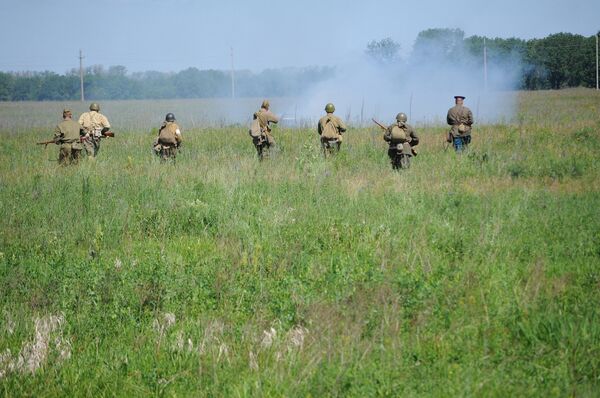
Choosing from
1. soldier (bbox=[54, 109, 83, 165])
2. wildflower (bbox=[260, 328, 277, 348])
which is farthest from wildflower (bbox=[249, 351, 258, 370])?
soldier (bbox=[54, 109, 83, 165])

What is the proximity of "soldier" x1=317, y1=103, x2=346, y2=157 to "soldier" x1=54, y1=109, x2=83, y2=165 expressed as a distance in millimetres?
5386

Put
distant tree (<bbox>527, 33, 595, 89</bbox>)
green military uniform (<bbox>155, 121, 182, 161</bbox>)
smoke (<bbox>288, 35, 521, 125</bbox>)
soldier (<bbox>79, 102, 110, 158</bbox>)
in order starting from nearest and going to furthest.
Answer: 1. green military uniform (<bbox>155, 121, 182, 161</bbox>)
2. soldier (<bbox>79, 102, 110, 158</bbox>)
3. smoke (<bbox>288, 35, 521, 125</bbox>)
4. distant tree (<bbox>527, 33, 595, 89</bbox>)

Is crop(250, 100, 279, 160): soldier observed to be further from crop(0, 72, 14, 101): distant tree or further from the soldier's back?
Result: crop(0, 72, 14, 101): distant tree

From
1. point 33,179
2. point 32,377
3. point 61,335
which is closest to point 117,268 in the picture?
point 61,335

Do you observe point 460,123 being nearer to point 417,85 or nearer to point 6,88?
point 417,85

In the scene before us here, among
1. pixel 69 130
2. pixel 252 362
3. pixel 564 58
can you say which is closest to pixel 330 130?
pixel 69 130

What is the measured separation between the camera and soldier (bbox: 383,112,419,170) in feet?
43.4

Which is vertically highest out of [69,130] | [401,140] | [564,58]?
[564,58]

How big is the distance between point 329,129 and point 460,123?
3.12m

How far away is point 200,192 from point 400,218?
377cm

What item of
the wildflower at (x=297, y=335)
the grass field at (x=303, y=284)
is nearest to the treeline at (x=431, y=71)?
the grass field at (x=303, y=284)

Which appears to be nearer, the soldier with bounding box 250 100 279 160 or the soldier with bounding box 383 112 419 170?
the soldier with bounding box 383 112 419 170

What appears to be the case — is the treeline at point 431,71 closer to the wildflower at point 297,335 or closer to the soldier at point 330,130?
the soldier at point 330,130

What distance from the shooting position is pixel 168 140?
14984mm
